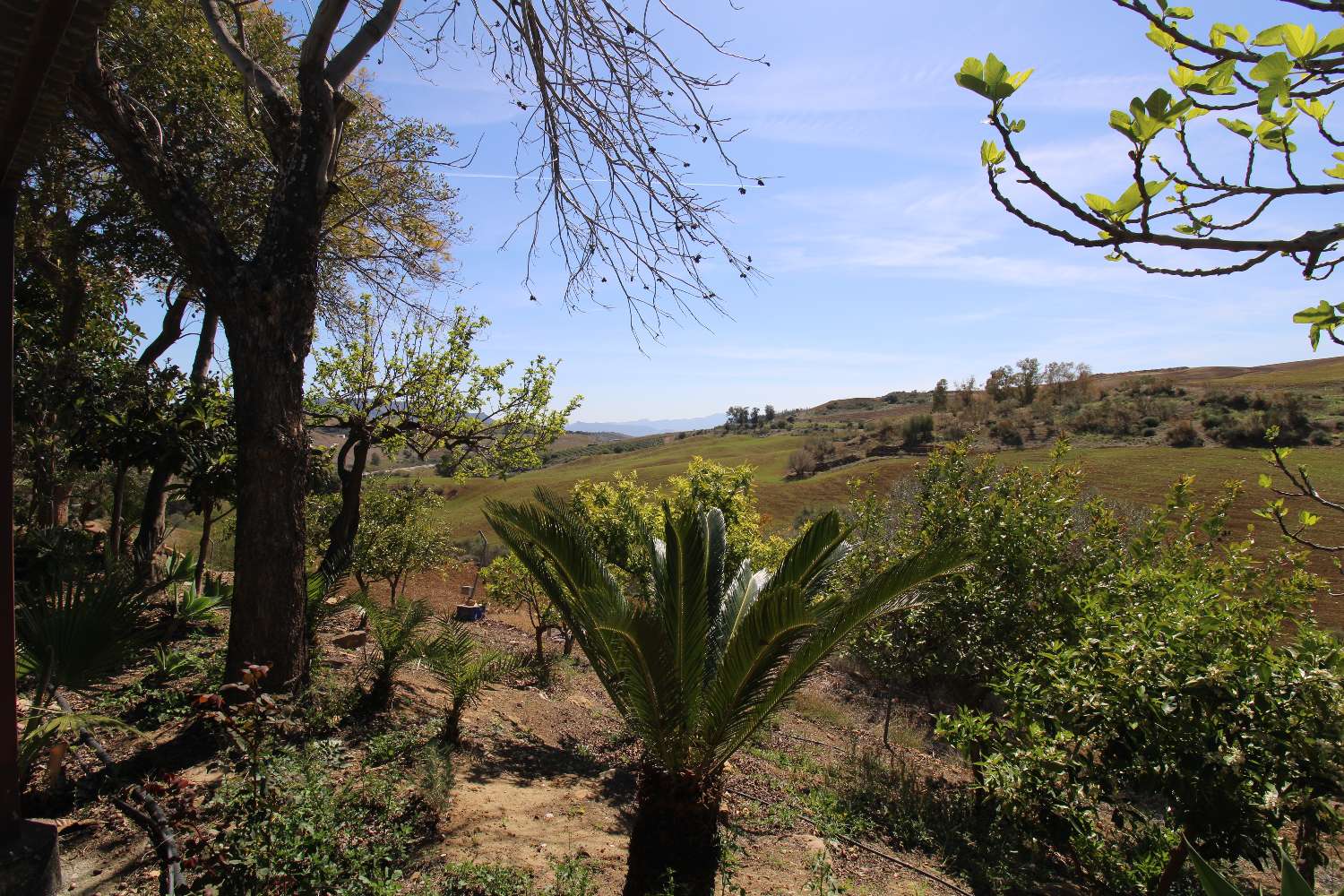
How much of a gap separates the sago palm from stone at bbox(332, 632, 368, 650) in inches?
205

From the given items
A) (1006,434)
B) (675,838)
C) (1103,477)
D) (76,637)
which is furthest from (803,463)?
(76,637)

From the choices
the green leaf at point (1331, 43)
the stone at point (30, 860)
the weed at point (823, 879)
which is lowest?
the weed at point (823, 879)

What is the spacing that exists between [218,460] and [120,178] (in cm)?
418

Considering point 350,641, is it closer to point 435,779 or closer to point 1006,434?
point 435,779

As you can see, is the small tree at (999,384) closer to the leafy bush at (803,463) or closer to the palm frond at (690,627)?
the leafy bush at (803,463)

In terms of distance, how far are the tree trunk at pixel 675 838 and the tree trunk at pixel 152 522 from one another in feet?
20.5

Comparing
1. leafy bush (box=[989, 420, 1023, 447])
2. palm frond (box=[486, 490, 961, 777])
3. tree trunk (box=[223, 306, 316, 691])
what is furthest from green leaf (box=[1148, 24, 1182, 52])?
leafy bush (box=[989, 420, 1023, 447])

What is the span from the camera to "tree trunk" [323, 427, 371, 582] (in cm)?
708

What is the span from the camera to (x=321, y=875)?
3383 millimetres

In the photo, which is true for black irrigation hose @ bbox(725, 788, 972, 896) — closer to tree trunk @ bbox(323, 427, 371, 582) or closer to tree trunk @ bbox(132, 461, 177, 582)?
tree trunk @ bbox(323, 427, 371, 582)

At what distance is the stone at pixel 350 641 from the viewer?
877cm

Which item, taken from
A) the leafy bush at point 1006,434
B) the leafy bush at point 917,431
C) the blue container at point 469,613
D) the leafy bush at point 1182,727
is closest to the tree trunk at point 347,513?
the leafy bush at point 1182,727

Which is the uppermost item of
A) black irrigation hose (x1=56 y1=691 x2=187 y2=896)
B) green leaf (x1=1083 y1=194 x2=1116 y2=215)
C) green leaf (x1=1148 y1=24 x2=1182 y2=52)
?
green leaf (x1=1148 y1=24 x2=1182 y2=52)

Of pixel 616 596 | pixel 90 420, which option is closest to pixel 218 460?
pixel 90 420
